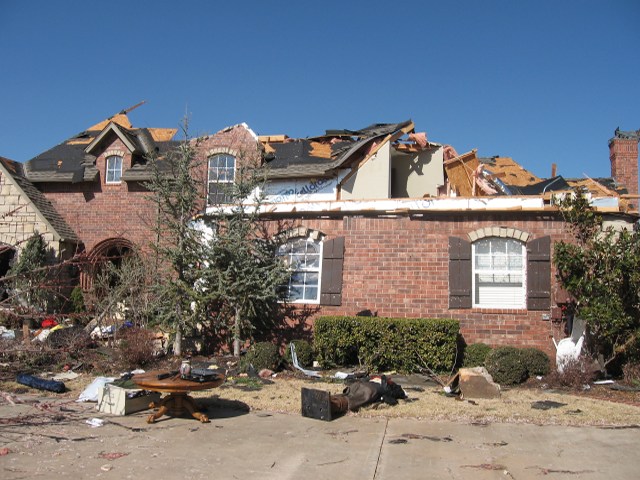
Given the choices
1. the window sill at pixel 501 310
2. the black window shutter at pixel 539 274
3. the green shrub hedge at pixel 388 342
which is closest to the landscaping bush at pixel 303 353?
the green shrub hedge at pixel 388 342

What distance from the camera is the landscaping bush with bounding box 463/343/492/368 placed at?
12.0m

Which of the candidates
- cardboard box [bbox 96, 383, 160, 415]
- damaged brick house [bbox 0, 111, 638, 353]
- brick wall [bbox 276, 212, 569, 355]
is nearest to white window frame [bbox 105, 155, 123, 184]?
damaged brick house [bbox 0, 111, 638, 353]

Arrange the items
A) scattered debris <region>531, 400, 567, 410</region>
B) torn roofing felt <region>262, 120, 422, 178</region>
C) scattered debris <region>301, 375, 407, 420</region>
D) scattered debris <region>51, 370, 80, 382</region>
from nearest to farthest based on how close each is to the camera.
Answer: scattered debris <region>301, 375, 407, 420</region> < scattered debris <region>531, 400, 567, 410</region> < scattered debris <region>51, 370, 80, 382</region> < torn roofing felt <region>262, 120, 422, 178</region>

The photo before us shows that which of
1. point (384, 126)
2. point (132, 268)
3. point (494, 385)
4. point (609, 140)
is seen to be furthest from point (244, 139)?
point (609, 140)

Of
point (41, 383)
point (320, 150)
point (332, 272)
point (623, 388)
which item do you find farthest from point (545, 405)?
point (320, 150)

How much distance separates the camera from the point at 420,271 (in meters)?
13.1

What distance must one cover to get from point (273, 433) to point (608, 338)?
692 cm

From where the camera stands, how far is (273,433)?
7.57 m

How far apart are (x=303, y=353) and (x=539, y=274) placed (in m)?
5.20

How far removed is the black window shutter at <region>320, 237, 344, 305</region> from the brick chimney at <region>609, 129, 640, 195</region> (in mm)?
17979

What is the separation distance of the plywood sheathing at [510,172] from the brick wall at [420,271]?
9840 mm

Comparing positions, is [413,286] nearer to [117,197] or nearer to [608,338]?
[608,338]

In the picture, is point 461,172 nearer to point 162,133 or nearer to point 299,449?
point 162,133

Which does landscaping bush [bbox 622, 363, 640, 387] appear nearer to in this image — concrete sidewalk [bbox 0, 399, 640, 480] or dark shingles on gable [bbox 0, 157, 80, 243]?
concrete sidewalk [bbox 0, 399, 640, 480]
